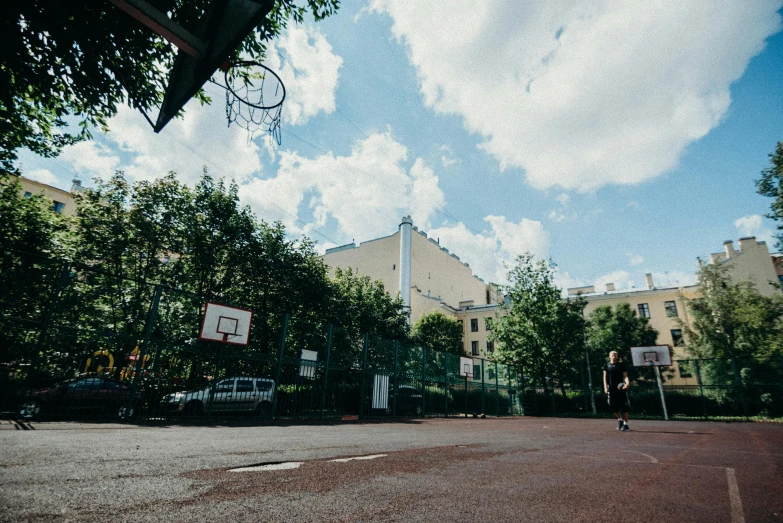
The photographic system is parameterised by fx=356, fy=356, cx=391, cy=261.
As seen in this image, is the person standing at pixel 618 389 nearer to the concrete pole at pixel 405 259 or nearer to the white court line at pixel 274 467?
the white court line at pixel 274 467

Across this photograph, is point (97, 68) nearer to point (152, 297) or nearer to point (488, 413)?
point (152, 297)

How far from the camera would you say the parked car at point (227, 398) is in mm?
8930

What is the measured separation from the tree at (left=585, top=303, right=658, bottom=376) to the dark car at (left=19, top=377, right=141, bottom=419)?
31.5 m

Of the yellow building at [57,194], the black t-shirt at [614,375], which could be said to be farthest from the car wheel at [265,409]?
the yellow building at [57,194]

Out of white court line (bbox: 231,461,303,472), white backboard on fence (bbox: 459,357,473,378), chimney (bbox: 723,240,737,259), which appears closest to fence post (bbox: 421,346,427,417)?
white backboard on fence (bbox: 459,357,473,378)

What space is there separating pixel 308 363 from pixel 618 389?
8978 millimetres

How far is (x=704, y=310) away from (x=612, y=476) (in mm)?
33263

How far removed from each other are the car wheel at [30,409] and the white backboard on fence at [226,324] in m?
3.47

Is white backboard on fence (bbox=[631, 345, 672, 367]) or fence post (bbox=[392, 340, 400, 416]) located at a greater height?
white backboard on fence (bbox=[631, 345, 672, 367])

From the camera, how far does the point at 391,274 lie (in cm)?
3897

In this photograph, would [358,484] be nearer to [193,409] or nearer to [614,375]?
[193,409]

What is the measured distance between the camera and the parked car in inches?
352

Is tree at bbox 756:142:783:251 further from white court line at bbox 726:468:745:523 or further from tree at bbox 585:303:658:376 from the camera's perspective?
white court line at bbox 726:468:745:523

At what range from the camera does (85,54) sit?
20.7ft
